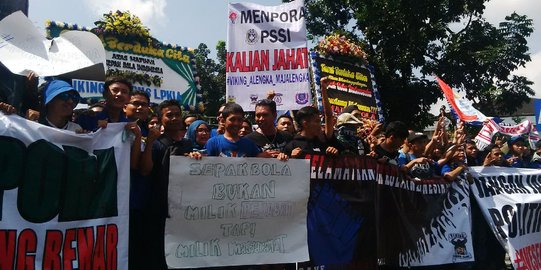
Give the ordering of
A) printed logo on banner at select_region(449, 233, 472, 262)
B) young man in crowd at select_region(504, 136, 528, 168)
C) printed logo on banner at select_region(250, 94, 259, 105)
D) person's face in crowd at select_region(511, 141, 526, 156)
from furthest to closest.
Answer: person's face in crowd at select_region(511, 141, 526, 156) < young man in crowd at select_region(504, 136, 528, 168) < printed logo on banner at select_region(250, 94, 259, 105) < printed logo on banner at select_region(449, 233, 472, 262)

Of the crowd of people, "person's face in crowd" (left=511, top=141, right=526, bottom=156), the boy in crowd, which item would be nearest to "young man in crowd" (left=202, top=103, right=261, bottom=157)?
the crowd of people

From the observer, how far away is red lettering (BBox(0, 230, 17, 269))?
304 centimetres

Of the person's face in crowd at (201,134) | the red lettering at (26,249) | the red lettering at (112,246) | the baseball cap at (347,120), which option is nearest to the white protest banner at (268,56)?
the baseball cap at (347,120)

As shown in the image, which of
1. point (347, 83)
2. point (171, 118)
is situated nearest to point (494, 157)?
point (347, 83)

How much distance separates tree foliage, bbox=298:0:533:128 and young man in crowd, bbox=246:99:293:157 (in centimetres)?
1322

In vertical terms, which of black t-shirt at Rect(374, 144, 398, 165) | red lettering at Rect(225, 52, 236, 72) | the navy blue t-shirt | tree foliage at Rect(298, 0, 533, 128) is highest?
tree foliage at Rect(298, 0, 533, 128)

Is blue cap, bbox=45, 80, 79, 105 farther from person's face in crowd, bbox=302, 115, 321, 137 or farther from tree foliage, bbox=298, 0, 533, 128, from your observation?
tree foliage, bbox=298, 0, 533, 128

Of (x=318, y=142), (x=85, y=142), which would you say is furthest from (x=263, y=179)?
(x=85, y=142)

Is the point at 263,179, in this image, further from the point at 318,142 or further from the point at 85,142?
the point at 85,142

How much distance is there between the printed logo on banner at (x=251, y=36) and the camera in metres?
7.52

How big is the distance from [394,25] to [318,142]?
13725mm

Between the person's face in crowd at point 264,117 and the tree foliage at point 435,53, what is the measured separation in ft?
43.6

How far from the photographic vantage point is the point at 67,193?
3.41 meters

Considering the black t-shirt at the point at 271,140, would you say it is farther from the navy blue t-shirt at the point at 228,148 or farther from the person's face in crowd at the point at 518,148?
the person's face in crowd at the point at 518,148
